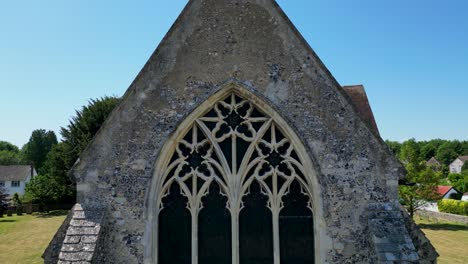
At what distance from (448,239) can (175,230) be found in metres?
26.9

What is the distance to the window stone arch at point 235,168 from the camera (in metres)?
7.23

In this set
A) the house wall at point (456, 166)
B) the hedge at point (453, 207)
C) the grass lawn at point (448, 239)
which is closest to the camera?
the grass lawn at point (448, 239)

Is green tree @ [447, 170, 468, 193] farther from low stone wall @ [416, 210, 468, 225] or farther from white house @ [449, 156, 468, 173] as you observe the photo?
white house @ [449, 156, 468, 173]

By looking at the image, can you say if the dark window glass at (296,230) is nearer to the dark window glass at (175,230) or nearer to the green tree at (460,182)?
the dark window glass at (175,230)

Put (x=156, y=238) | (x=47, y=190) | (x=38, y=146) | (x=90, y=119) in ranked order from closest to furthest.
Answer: (x=156, y=238), (x=90, y=119), (x=47, y=190), (x=38, y=146)

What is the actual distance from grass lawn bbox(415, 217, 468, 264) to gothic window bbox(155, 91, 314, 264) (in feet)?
54.0

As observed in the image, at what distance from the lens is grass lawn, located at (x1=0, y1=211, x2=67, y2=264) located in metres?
20.9

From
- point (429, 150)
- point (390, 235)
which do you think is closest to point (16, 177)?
point (390, 235)

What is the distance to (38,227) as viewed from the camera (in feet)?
105

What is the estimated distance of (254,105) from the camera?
24.9ft

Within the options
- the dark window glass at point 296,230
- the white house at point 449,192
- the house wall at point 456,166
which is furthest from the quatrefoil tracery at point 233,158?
the house wall at point 456,166

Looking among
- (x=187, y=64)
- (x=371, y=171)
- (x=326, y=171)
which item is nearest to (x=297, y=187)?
(x=326, y=171)

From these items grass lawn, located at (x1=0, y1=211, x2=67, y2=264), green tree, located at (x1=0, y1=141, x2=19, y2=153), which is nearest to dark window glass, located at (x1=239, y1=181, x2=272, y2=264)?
grass lawn, located at (x1=0, y1=211, x2=67, y2=264)

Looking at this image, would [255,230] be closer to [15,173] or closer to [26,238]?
[26,238]
